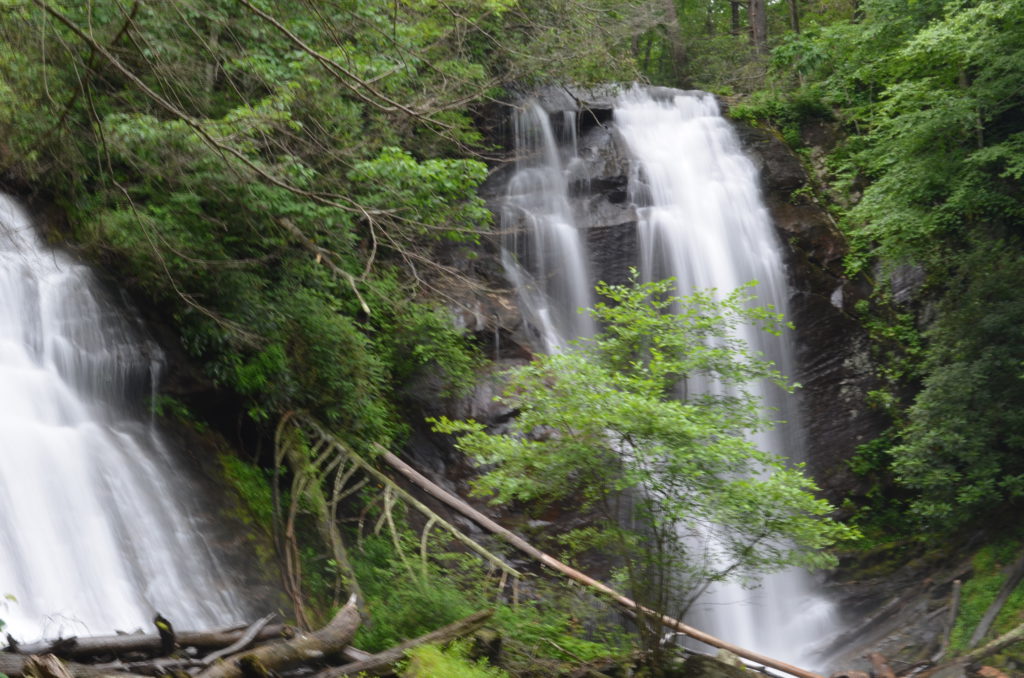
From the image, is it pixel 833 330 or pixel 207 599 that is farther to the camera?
pixel 833 330

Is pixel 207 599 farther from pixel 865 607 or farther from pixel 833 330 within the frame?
pixel 833 330

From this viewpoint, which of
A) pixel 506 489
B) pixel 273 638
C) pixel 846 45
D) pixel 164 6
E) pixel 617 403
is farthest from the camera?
pixel 846 45

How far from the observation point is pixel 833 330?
50.5 ft

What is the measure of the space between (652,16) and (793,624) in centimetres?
1296

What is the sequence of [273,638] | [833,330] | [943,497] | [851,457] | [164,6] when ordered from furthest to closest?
[833,330] → [851,457] → [943,497] → [164,6] → [273,638]

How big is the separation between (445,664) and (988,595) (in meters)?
8.36

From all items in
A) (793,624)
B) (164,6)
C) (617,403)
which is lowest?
(793,624)

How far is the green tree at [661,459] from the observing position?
6.97 meters

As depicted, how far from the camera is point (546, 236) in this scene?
15633mm

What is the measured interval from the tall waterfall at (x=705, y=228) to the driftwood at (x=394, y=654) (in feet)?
20.9

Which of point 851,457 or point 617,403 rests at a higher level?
point 851,457

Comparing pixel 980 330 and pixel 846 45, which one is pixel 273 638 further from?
pixel 846 45

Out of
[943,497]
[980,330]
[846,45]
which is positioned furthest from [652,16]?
[943,497]

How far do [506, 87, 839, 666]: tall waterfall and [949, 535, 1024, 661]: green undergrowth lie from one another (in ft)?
6.28
